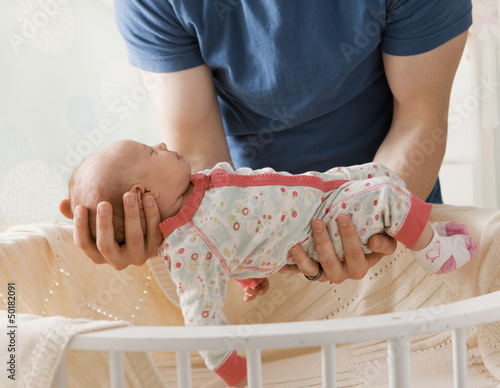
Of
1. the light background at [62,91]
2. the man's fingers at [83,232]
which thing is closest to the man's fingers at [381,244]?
the man's fingers at [83,232]

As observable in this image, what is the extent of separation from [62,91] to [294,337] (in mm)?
1501

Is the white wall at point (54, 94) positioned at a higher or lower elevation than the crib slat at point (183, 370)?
lower

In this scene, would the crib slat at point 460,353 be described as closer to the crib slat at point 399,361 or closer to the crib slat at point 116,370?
the crib slat at point 399,361

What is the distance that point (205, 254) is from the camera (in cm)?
72

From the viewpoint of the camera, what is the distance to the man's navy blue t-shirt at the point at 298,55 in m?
0.88

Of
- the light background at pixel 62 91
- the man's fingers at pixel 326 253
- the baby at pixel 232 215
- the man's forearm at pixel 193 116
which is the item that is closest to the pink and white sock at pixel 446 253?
the baby at pixel 232 215

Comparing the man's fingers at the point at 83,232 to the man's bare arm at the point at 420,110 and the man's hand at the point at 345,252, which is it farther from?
the man's bare arm at the point at 420,110

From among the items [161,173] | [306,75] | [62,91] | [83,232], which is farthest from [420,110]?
[62,91]

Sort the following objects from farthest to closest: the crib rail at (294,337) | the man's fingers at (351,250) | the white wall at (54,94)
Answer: the white wall at (54,94) → the man's fingers at (351,250) → the crib rail at (294,337)

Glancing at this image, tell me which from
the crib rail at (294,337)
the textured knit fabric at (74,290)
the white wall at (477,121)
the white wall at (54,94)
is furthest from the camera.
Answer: the white wall at (477,121)

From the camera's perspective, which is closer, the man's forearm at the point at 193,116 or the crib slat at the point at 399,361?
the crib slat at the point at 399,361

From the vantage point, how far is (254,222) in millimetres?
743

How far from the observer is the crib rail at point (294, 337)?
450 millimetres

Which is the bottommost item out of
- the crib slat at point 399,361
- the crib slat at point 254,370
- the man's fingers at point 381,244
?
the man's fingers at point 381,244
